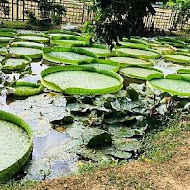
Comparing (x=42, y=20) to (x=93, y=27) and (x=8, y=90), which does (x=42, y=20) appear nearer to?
(x=8, y=90)

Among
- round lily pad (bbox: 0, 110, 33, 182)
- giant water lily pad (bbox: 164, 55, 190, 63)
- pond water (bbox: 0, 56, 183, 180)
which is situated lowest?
pond water (bbox: 0, 56, 183, 180)

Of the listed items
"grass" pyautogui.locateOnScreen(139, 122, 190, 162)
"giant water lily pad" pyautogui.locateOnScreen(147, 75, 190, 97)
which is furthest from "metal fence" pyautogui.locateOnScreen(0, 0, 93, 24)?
"grass" pyautogui.locateOnScreen(139, 122, 190, 162)

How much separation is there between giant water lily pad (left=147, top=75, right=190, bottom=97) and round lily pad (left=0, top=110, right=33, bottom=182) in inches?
114

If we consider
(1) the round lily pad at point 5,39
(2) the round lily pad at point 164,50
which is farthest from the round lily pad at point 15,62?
(2) the round lily pad at point 164,50

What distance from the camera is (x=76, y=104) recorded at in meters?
4.60

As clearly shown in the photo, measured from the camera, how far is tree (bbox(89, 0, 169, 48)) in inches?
119

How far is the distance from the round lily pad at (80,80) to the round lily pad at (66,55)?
0.65 m

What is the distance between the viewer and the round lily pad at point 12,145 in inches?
115

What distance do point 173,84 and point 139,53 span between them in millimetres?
2735

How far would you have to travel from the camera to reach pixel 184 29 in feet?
49.7

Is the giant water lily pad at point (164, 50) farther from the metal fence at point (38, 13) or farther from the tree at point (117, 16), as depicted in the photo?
the tree at point (117, 16)

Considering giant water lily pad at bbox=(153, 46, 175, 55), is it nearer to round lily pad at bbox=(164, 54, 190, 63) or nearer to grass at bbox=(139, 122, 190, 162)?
round lily pad at bbox=(164, 54, 190, 63)

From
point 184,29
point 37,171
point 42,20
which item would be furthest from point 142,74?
point 184,29

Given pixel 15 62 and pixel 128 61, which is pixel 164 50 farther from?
pixel 15 62
